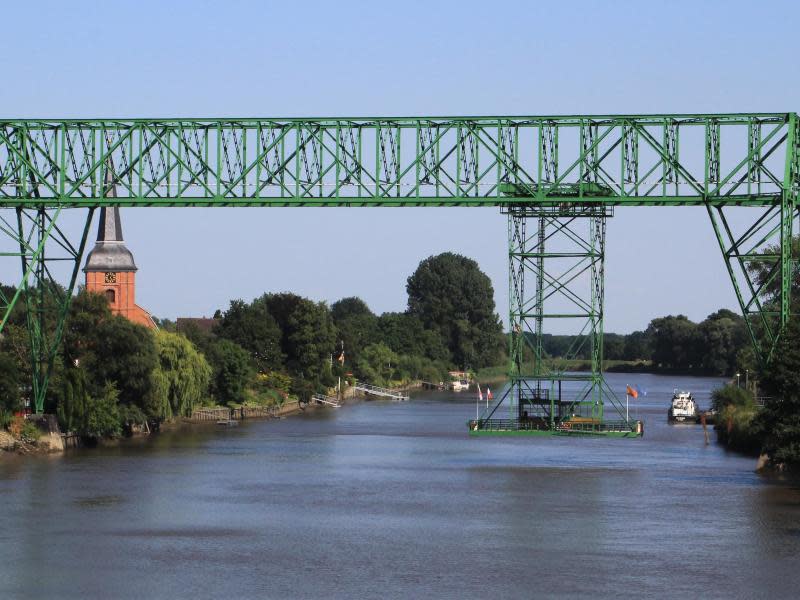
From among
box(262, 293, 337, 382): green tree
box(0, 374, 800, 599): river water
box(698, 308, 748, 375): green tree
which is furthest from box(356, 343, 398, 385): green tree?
box(0, 374, 800, 599): river water

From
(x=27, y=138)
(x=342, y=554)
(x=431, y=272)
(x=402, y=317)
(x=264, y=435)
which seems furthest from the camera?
(x=431, y=272)

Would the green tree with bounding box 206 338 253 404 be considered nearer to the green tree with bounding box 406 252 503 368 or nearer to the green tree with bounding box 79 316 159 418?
the green tree with bounding box 79 316 159 418

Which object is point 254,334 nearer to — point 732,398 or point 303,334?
point 303,334

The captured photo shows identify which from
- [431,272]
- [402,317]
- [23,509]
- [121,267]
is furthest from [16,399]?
[431,272]

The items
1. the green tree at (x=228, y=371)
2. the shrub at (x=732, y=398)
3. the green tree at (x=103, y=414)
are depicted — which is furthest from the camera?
the green tree at (x=228, y=371)

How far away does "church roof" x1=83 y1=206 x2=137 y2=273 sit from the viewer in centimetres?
11438

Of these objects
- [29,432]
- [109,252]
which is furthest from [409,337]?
[29,432]

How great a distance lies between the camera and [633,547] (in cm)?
3922

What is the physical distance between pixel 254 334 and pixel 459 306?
72864mm

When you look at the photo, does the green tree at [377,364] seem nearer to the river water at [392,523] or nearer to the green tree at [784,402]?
the river water at [392,523]

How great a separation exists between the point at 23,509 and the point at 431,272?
14029 cm

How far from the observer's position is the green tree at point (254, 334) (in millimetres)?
109688

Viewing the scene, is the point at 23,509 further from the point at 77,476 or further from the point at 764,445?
the point at 764,445

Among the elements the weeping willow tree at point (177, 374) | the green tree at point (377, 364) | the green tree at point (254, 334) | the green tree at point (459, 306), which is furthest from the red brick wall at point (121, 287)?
the green tree at point (459, 306)
